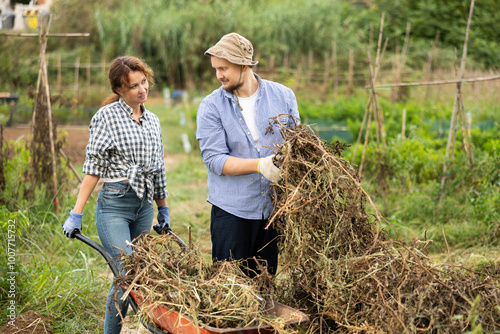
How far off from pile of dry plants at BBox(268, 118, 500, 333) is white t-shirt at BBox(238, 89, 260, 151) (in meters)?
0.33

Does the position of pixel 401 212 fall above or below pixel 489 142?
below

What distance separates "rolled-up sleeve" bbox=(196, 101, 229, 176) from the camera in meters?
2.62

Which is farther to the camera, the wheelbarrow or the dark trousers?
the dark trousers

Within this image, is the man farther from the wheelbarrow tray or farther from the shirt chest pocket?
the wheelbarrow tray

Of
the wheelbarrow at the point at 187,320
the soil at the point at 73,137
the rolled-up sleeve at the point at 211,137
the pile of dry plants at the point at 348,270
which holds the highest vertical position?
the rolled-up sleeve at the point at 211,137

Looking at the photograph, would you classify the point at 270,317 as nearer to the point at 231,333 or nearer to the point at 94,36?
the point at 231,333

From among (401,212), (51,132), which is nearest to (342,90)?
(401,212)

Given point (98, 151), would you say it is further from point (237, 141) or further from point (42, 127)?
point (42, 127)

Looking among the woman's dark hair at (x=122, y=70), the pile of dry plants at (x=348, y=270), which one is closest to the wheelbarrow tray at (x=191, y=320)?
the pile of dry plants at (x=348, y=270)

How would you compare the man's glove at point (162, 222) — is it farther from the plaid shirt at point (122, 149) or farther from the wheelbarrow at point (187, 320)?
the wheelbarrow at point (187, 320)

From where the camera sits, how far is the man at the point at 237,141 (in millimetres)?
2617

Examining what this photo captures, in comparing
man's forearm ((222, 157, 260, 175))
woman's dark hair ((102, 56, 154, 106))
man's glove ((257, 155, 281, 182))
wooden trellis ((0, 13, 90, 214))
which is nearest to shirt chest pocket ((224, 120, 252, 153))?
man's forearm ((222, 157, 260, 175))

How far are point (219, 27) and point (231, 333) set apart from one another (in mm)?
18089

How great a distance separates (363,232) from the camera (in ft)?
7.52
